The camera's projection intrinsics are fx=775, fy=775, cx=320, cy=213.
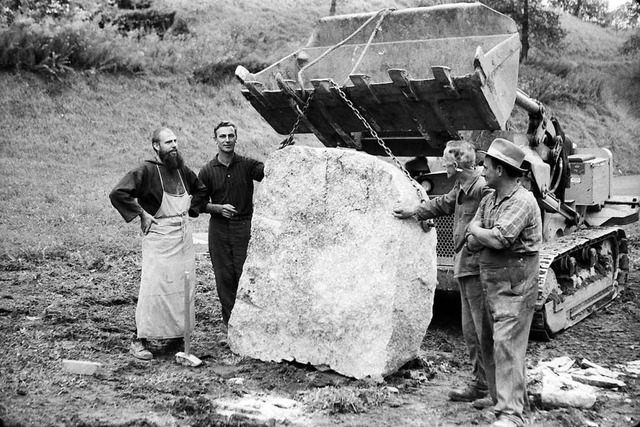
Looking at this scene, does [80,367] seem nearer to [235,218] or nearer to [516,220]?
[235,218]

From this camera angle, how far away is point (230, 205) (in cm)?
680

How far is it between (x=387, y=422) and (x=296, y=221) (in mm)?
1901

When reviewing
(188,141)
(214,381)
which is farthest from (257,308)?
(188,141)

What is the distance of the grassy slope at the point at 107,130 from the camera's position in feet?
39.0

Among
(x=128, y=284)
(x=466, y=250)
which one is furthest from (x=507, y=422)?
(x=128, y=284)

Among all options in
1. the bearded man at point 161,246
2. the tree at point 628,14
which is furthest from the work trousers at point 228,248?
the tree at point 628,14

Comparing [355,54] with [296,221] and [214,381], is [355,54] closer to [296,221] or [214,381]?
[296,221]

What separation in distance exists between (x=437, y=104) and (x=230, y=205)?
206 cm

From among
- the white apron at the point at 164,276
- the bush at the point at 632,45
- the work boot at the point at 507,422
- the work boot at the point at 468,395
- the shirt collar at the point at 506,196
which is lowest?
the work boot at the point at 468,395

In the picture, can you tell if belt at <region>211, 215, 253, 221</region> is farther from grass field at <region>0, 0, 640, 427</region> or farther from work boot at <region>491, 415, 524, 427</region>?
work boot at <region>491, 415, 524, 427</region>

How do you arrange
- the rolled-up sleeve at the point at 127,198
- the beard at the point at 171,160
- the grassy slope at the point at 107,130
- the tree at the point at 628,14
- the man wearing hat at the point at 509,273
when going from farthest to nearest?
1. the tree at the point at 628,14
2. the grassy slope at the point at 107,130
3. the beard at the point at 171,160
4. the rolled-up sleeve at the point at 127,198
5. the man wearing hat at the point at 509,273

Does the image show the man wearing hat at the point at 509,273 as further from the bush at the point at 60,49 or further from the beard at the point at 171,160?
the bush at the point at 60,49

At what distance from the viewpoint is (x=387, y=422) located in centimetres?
493

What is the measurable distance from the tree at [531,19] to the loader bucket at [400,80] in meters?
24.1
